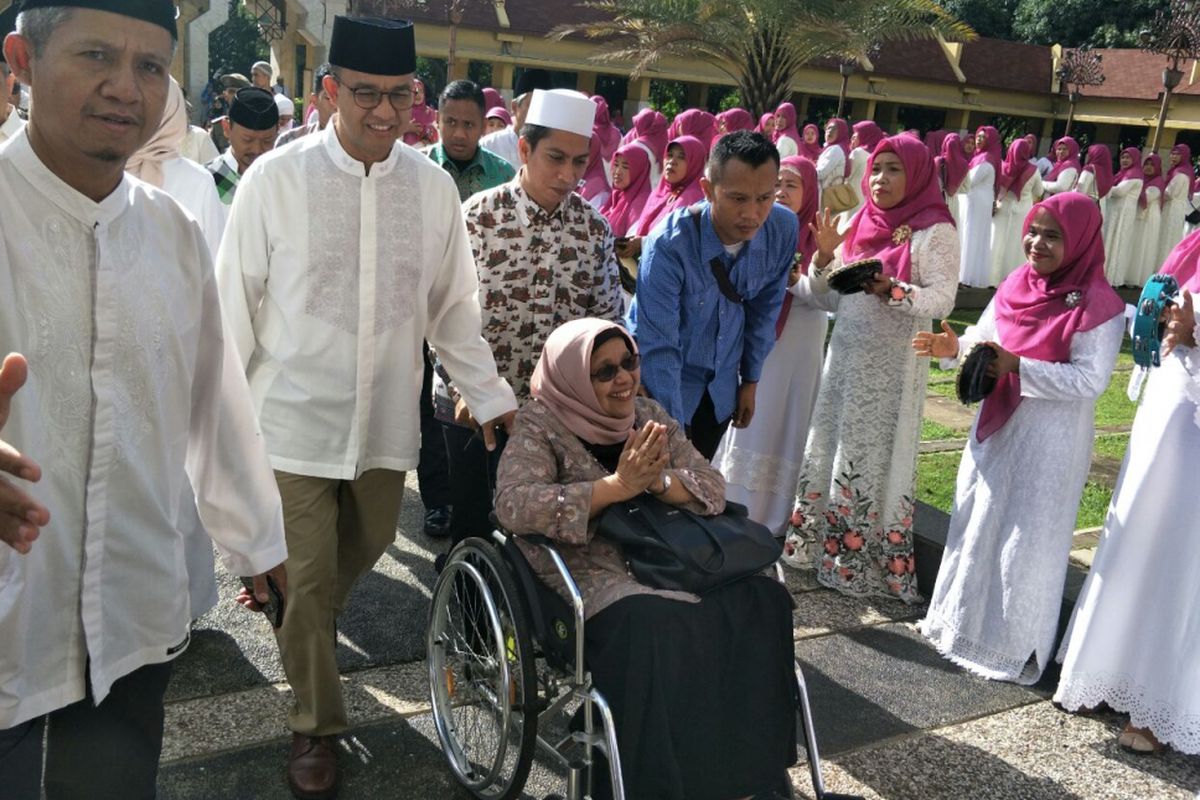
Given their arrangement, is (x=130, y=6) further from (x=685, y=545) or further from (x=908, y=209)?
(x=908, y=209)

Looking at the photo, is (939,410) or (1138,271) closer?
(939,410)

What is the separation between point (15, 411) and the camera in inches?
69.1

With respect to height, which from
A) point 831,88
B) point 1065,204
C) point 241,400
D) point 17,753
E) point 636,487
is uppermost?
point 831,88

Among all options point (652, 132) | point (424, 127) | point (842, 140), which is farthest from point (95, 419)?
point (842, 140)

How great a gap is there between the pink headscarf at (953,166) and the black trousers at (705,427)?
1074 centimetres

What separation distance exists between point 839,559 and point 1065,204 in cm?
177

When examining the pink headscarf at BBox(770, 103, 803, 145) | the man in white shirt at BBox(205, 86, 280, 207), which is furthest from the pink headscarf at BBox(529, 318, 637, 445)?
the pink headscarf at BBox(770, 103, 803, 145)

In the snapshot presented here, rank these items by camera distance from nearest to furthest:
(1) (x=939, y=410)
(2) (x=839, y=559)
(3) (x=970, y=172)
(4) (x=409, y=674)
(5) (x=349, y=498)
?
1. (5) (x=349, y=498)
2. (4) (x=409, y=674)
3. (2) (x=839, y=559)
4. (1) (x=939, y=410)
5. (3) (x=970, y=172)

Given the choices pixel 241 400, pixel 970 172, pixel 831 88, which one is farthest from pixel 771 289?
pixel 831 88

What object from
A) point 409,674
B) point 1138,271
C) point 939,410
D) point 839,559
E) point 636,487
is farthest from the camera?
point 1138,271

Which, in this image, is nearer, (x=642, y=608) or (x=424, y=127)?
(x=642, y=608)

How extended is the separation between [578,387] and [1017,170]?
13051mm

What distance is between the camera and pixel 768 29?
1537cm

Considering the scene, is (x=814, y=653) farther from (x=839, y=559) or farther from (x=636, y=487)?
(x=636, y=487)
